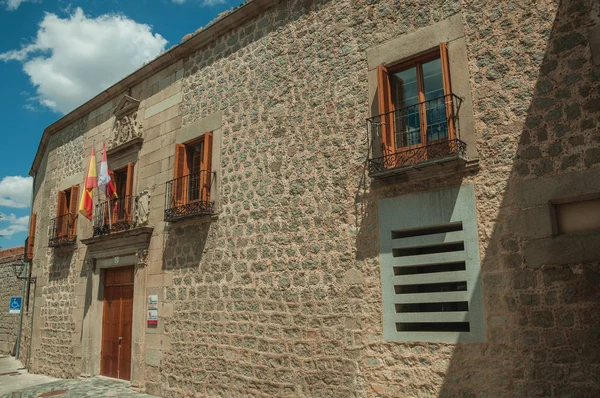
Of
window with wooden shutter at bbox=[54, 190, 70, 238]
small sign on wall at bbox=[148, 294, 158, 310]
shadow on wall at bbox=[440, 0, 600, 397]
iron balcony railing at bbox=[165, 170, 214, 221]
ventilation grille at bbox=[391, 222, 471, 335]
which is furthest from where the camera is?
window with wooden shutter at bbox=[54, 190, 70, 238]

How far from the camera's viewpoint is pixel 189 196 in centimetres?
871

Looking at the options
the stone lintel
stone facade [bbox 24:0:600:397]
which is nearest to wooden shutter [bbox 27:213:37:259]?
stone facade [bbox 24:0:600:397]

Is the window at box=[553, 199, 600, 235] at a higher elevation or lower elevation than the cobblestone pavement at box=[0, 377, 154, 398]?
higher

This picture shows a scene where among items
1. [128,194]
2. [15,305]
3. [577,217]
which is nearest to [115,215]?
[128,194]

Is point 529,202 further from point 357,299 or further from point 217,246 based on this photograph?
point 217,246

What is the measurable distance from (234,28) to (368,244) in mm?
4628

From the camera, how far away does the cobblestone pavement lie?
8.51 m

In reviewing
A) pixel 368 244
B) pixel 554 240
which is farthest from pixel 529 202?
pixel 368 244

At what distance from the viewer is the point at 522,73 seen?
17.0 feet

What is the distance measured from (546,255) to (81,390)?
8.01 metres

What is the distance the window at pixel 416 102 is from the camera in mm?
5652

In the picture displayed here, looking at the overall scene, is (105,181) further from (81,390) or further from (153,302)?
(81,390)

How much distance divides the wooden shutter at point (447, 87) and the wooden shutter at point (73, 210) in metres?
9.17

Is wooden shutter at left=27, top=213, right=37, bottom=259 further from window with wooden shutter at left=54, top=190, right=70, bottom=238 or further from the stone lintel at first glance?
the stone lintel
